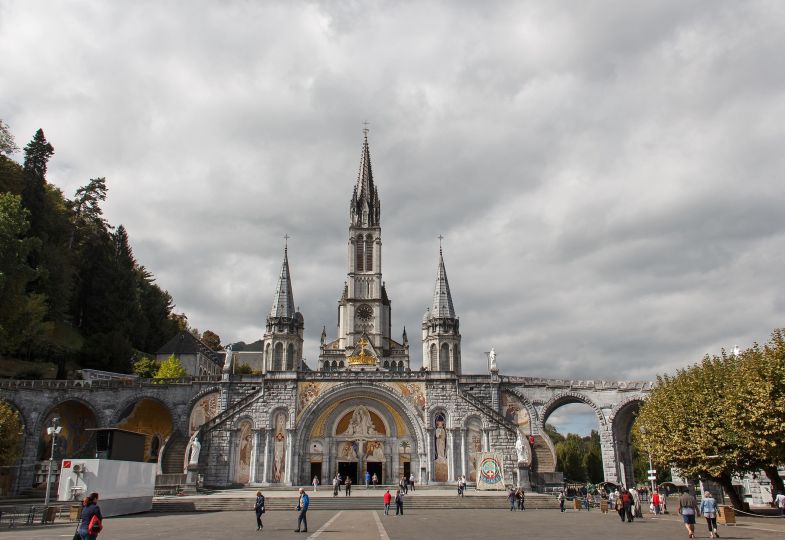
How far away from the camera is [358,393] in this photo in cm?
4256

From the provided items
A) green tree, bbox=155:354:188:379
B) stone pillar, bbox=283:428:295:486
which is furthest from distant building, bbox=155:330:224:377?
stone pillar, bbox=283:428:295:486

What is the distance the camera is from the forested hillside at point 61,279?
39812 millimetres

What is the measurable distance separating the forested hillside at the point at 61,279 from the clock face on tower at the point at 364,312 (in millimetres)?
24665

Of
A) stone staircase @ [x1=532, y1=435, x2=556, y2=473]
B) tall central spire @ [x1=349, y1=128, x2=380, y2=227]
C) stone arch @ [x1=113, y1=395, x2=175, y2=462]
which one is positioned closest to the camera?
stone staircase @ [x1=532, y1=435, x2=556, y2=473]

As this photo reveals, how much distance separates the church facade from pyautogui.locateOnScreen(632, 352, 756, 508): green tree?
11509mm

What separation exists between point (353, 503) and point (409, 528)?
12622mm

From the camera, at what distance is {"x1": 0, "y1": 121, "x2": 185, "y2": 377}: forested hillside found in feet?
131

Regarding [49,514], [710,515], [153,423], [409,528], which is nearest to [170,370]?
[153,423]

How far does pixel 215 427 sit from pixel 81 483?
1794 centimetres

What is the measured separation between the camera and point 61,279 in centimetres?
4947

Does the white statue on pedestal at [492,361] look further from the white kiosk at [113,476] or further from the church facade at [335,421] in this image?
the white kiosk at [113,476]

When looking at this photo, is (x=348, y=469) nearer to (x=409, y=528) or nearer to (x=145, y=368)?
(x=145, y=368)

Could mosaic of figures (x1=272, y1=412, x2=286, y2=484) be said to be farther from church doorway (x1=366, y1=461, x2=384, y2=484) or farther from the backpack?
the backpack

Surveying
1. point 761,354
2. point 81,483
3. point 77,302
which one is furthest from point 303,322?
point 761,354
